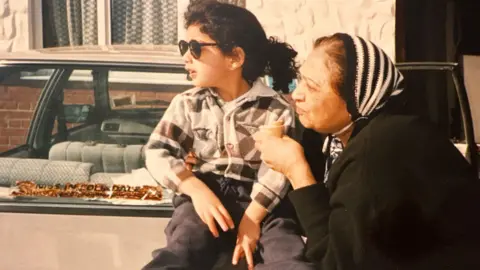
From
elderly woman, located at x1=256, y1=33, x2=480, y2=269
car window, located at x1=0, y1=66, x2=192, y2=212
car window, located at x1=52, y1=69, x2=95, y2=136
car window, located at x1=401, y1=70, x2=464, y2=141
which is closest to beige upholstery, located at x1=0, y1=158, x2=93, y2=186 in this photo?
car window, located at x1=0, y1=66, x2=192, y2=212

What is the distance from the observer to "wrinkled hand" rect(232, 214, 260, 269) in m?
1.76

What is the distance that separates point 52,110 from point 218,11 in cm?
64

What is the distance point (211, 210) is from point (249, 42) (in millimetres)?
534

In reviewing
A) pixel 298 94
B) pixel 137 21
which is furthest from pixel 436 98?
pixel 137 21

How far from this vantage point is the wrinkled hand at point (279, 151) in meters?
1.72

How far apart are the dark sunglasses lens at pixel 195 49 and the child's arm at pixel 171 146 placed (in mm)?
140

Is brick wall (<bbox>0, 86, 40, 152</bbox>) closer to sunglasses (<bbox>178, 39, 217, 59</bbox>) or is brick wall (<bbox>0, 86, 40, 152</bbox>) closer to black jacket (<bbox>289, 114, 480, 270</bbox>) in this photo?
sunglasses (<bbox>178, 39, 217, 59</bbox>)

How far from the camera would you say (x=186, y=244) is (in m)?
1.74

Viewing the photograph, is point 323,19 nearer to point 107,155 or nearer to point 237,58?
point 237,58

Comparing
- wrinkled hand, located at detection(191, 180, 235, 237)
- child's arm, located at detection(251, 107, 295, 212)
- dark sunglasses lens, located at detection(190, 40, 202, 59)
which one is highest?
dark sunglasses lens, located at detection(190, 40, 202, 59)

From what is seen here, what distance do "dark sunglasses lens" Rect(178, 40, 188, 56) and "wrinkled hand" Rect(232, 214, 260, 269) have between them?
552 millimetres

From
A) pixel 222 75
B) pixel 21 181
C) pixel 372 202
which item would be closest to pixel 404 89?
pixel 372 202

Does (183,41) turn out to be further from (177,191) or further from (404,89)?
(404,89)

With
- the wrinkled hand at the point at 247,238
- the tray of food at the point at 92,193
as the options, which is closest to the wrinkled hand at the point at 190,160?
the tray of food at the point at 92,193
